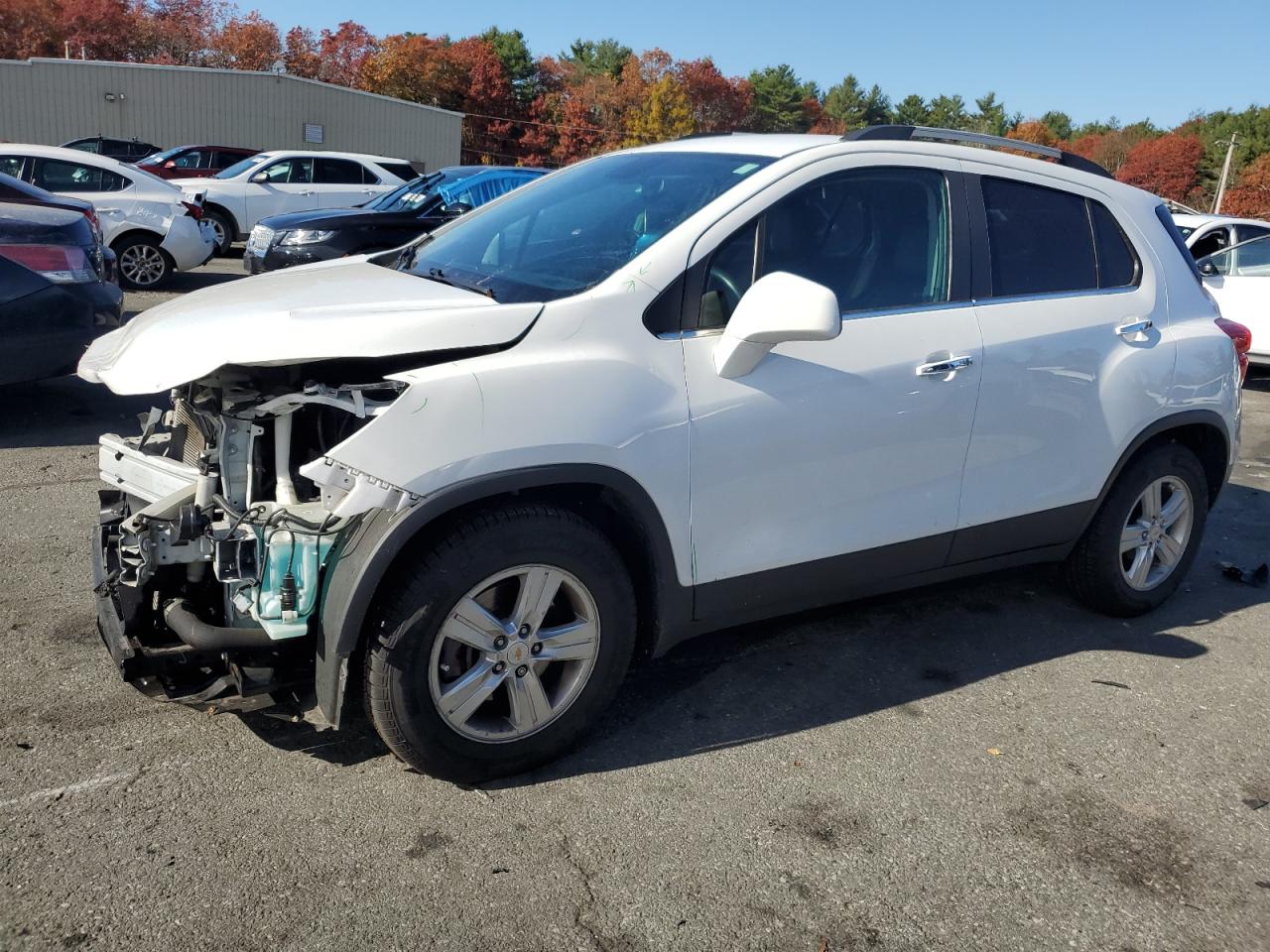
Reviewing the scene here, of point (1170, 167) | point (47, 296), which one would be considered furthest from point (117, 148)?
point (1170, 167)

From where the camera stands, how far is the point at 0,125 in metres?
33.1

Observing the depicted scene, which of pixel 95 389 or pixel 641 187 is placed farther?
pixel 95 389

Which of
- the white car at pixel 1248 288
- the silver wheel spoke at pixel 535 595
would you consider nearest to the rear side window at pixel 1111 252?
the silver wheel spoke at pixel 535 595

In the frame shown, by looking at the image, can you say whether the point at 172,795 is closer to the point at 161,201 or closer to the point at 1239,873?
the point at 1239,873

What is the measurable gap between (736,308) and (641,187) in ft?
2.62

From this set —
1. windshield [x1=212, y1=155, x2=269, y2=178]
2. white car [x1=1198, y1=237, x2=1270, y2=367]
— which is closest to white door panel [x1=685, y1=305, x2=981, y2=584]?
white car [x1=1198, y1=237, x2=1270, y2=367]

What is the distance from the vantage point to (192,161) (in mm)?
20406

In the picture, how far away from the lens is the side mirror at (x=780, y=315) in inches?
120

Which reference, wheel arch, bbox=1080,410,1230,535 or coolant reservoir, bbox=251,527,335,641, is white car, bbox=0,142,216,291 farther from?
wheel arch, bbox=1080,410,1230,535

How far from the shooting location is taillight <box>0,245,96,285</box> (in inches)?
252

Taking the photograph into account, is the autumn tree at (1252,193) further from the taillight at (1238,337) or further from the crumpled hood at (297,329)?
the crumpled hood at (297,329)

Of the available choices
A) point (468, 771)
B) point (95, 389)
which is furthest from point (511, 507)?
point (95, 389)

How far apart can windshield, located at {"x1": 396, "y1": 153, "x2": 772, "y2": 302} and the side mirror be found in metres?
0.42

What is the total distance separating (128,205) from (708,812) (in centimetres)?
1216
